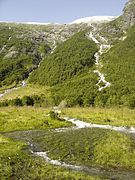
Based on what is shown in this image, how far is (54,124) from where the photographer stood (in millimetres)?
53125

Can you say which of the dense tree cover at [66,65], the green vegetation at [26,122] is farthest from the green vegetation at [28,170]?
the dense tree cover at [66,65]

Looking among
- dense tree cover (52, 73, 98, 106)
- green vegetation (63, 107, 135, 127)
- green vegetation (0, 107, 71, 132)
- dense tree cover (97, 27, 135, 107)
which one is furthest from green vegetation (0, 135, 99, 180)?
dense tree cover (52, 73, 98, 106)

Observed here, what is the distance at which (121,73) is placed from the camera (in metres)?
127

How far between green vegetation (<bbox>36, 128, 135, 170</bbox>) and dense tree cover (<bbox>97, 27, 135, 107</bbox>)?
3939 centimetres

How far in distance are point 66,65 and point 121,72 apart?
146ft

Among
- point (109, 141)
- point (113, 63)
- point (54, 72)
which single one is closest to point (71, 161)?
point (109, 141)

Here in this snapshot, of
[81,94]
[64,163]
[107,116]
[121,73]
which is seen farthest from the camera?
[121,73]

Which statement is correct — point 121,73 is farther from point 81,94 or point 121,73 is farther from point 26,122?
point 26,122

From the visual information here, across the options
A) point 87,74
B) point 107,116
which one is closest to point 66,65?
point 87,74

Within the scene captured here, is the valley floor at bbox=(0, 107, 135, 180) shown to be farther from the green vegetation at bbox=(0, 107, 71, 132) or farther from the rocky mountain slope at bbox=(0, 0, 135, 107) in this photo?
the rocky mountain slope at bbox=(0, 0, 135, 107)

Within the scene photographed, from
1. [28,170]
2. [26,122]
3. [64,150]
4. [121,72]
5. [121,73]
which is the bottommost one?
[26,122]

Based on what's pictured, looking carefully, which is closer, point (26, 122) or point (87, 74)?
point (26, 122)

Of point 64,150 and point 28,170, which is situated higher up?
point 28,170

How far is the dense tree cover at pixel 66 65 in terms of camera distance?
516 ft
